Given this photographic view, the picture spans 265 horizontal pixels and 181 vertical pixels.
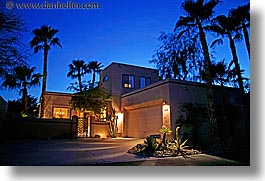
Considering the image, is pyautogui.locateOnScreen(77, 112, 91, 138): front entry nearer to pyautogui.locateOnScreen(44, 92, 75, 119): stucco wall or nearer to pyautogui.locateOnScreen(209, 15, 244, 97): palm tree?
pyautogui.locateOnScreen(44, 92, 75, 119): stucco wall

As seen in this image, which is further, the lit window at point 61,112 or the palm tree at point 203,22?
the lit window at point 61,112

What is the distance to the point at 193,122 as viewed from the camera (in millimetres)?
6203

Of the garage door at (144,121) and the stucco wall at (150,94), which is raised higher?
the stucco wall at (150,94)

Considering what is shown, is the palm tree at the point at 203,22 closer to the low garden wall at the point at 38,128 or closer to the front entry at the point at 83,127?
the front entry at the point at 83,127

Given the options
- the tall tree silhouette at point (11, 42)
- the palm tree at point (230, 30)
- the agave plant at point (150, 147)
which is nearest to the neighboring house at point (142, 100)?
the palm tree at point (230, 30)

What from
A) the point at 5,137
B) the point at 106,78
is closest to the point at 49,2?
the point at 5,137

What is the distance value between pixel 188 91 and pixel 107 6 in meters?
3.80

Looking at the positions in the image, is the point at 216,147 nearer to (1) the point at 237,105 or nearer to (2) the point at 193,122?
(2) the point at 193,122

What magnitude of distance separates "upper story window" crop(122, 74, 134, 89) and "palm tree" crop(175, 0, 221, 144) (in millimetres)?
4617

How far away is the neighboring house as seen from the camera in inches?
250

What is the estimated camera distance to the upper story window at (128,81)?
1012cm

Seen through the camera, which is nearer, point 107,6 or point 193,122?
point 107,6

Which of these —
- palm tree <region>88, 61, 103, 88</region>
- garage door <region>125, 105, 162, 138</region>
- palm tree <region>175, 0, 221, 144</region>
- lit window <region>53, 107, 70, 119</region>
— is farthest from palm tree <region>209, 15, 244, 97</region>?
palm tree <region>88, 61, 103, 88</region>

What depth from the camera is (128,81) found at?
10.2m
